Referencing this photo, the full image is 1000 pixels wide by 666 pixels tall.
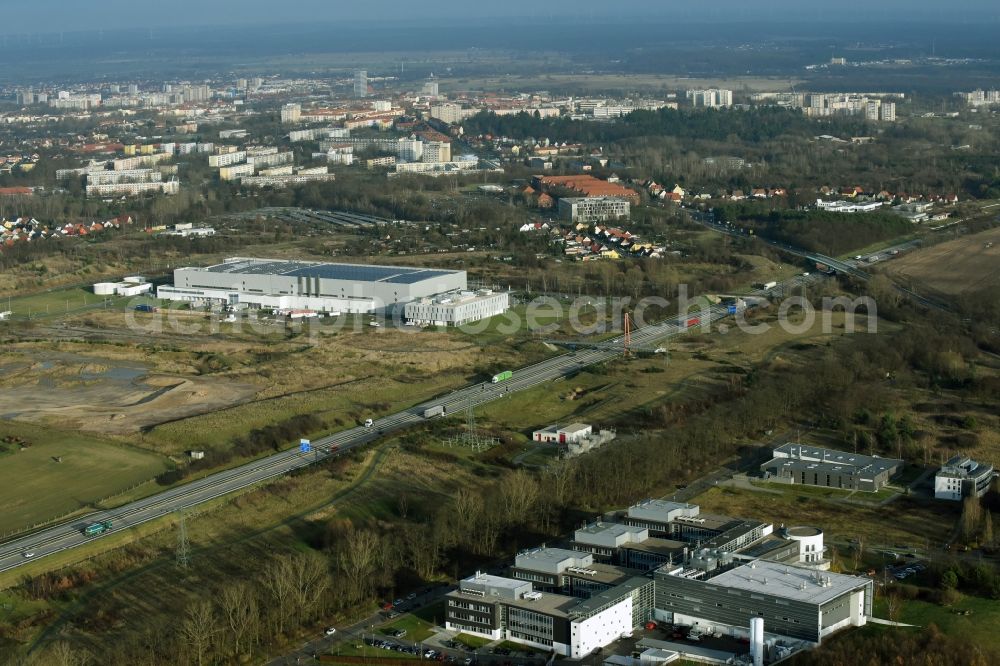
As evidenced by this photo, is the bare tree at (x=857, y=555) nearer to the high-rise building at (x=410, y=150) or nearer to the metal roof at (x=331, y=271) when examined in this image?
the metal roof at (x=331, y=271)

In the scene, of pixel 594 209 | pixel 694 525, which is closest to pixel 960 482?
pixel 694 525

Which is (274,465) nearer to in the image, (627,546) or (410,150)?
(627,546)

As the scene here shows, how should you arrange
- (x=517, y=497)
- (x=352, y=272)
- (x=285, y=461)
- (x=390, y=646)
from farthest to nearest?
(x=352, y=272) → (x=285, y=461) → (x=517, y=497) → (x=390, y=646)

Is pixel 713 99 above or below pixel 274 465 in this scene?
above

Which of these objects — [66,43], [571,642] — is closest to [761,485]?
[571,642]

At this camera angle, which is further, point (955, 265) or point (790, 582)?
point (955, 265)

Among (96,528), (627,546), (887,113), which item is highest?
(887,113)

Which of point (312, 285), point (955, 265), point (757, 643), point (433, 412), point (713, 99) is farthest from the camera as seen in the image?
point (713, 99)
